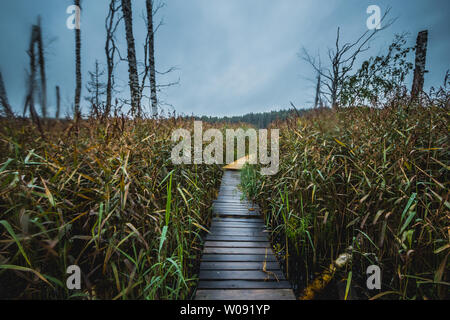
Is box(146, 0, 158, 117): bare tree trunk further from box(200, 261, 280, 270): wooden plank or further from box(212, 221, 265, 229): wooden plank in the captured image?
box(200, 261, 280, 270): wooden plank

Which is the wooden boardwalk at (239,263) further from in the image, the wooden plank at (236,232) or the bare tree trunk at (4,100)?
the bare tree trunk at (4,100)

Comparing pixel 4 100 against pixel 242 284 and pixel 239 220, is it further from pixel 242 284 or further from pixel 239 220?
pixel 239 220

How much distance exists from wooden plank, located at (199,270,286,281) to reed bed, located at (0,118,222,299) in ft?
0.51

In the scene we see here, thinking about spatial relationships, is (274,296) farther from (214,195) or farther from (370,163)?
(214,195)

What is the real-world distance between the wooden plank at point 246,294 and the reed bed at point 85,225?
7.4 inches

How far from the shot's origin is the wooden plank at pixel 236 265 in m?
1.82

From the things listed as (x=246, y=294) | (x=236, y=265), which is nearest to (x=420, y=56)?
(x=236, y=265)

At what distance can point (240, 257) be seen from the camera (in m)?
1.99

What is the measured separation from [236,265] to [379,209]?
152cm

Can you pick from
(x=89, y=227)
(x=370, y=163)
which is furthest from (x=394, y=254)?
(x=89, y=227)

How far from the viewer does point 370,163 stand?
1.88 meters

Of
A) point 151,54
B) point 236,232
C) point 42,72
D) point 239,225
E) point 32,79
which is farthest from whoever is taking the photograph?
point 151,54
